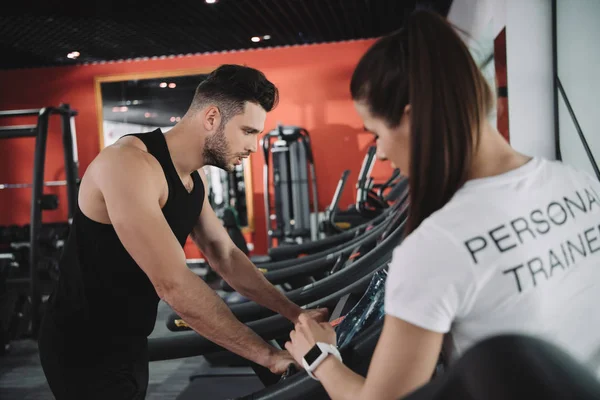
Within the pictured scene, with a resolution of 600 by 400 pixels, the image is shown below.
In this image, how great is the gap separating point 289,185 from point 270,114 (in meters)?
1.27

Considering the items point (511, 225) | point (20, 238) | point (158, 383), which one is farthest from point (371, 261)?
point (20, 238)

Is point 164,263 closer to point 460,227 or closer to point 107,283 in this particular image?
point 107,283

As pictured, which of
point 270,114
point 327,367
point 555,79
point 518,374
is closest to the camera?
point 518,374

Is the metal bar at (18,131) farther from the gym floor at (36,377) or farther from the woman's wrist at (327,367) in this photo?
the woman's wrist at (327,367)

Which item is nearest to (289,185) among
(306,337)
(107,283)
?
(107,283)

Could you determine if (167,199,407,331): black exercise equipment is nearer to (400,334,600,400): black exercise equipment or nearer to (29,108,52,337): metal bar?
(400,334,600,400): black exercise equipment

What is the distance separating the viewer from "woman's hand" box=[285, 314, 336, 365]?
1077mm

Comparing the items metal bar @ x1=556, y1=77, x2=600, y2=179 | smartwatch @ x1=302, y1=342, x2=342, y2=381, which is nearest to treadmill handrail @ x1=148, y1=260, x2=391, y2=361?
smartwatch @ x1=302, y1=342, x2=342, y2=381

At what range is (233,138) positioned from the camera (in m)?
1.81

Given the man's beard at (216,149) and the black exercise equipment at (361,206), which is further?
the black exercise equipment at (361,206)

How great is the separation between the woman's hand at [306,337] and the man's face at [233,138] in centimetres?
82

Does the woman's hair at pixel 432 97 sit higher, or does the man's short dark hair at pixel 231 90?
the man's short dark hair at pixel 231 90

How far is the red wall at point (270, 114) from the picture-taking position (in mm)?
7648

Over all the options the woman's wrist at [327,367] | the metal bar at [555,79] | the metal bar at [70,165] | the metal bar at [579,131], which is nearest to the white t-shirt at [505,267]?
the woman's wrist at [327,367]
